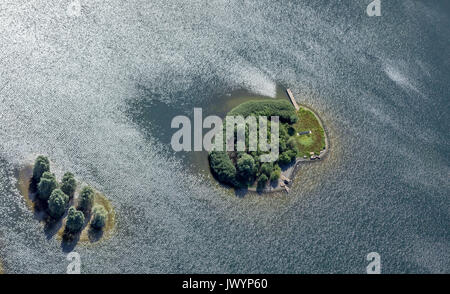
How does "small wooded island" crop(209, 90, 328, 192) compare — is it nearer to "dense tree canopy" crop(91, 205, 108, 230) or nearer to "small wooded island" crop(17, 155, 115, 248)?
"dense tree canopy" crop(91, 205, 108, 230)

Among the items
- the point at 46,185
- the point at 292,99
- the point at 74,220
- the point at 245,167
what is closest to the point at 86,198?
the point at 74,220

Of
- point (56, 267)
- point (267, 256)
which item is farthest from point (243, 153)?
point (56, 267)

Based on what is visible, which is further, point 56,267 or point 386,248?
point 386,248

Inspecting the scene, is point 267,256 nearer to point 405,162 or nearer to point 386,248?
point 386,248

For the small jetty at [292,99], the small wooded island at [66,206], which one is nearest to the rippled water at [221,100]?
the small jetty at [292,99]

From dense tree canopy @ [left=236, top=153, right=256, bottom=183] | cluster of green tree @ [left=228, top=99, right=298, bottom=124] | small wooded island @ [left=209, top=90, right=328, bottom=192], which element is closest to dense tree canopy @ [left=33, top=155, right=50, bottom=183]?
small wooded island @ [left=209, top=90, right=328, bottom=192]

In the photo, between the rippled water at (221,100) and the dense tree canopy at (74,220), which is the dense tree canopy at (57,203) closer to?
the dense tree canopy at (74,220)
